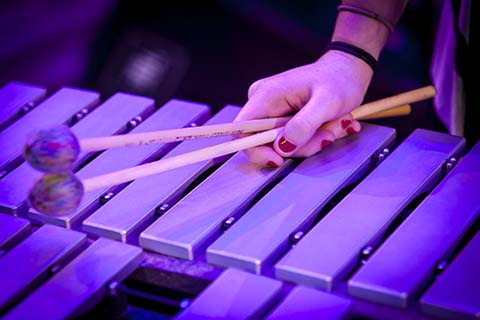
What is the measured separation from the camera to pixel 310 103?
6.05 feet

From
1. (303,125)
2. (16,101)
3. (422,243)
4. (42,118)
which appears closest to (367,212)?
(422,243)

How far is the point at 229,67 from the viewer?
4426 millimetres

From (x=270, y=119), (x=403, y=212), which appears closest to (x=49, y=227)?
(x=270, y=119)

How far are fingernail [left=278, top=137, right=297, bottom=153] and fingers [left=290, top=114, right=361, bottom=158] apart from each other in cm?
4

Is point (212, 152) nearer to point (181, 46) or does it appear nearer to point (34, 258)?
point (34, 258)

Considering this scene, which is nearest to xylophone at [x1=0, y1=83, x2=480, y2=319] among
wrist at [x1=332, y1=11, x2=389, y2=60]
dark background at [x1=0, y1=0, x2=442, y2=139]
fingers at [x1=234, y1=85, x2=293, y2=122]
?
fingers at [x1=234, y1=85, x2=293, y2=122]

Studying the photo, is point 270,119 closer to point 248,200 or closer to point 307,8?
point 248,200

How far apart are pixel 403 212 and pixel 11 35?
11.1 ft

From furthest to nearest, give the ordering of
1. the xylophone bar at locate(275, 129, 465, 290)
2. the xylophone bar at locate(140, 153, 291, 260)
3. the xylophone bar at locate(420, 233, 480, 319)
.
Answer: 1. the xylophone bar at locate(140, 153, 291, 260)
2. the xylophone bar at locate(275, 129, 465, 290)
3. the xylophone bar at locate(420, 233, 480, 319)

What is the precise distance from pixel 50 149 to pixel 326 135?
0.69 metres

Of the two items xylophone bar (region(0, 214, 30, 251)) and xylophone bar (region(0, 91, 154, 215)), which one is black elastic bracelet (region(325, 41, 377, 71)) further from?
xylophone bar (region(0, 214, 30, 251))

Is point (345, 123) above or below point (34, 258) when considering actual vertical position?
above

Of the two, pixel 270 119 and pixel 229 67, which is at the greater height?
pixel 270 119

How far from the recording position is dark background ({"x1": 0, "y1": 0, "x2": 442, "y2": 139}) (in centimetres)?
417
